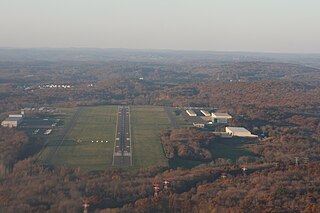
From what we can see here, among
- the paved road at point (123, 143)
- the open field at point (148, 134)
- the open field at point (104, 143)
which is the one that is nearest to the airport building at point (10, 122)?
the open field at point (104, 143)

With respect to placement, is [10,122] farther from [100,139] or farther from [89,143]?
[89,143]

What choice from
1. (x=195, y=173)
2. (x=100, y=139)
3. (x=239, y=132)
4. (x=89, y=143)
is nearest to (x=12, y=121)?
(x=100, y=139)

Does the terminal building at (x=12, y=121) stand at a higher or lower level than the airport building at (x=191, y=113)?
higher

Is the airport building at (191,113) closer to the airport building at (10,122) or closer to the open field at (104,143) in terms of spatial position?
the open field at (104,143)

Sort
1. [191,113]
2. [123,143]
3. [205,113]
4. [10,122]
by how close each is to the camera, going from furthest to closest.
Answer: [205,113]
[191,113]
[10,122]
[123,143]

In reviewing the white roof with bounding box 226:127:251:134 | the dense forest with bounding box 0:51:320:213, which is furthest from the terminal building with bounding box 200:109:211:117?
the white roof with bounding box 226:127:251:134

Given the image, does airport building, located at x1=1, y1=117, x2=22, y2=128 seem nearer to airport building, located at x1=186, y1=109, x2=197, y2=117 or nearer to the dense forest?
the dense forest
